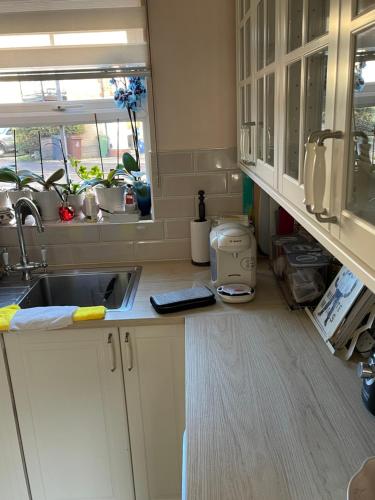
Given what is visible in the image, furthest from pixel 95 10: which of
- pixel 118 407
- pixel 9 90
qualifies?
pixel 118 407

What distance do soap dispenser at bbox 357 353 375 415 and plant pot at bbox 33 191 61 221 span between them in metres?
1.58

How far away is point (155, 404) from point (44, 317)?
0.52m

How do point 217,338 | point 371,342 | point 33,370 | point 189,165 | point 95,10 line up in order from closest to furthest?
point 371,342
point 217,338
point 33,370
point 95,10
point 189,165

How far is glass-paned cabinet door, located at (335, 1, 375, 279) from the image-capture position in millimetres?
669

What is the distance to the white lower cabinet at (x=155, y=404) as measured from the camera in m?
1.59

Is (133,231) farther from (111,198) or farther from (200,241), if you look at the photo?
(200,241)

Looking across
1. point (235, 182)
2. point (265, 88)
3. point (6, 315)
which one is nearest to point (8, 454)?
point (6, 315)

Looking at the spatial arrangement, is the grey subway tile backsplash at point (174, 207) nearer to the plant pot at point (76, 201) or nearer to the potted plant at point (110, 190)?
the potted plant at point (110, 190)

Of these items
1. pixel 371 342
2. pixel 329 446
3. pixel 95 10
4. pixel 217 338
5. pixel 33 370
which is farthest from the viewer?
pixel 95 10

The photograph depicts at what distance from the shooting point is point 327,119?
0.80 meters

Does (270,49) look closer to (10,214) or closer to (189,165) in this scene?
(189,165)

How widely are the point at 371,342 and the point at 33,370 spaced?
116 cm

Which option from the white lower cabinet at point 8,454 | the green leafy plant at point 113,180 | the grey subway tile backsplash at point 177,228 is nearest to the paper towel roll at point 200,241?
the grey subway tile backsplash at point 177,228

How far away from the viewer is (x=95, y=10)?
1840 mm
